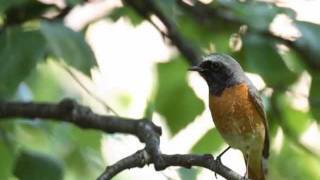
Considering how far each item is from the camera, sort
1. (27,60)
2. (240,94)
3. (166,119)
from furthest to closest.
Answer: (166,119) < (240,94) < (27,60)

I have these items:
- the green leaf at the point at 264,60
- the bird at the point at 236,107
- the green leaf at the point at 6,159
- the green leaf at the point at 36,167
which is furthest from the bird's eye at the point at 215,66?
the green leaf at the point at 6,159

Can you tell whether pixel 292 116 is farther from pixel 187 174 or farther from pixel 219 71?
pixel 187 174

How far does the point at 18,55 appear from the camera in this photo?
340 centimetres

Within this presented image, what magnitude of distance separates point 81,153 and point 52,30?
1049 mm

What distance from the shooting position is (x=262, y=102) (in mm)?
3766

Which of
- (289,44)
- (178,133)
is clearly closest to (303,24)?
(289,44)

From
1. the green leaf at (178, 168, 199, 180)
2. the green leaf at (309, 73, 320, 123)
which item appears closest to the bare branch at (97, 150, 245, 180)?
the green leaf at (178, 168, 199, 180)

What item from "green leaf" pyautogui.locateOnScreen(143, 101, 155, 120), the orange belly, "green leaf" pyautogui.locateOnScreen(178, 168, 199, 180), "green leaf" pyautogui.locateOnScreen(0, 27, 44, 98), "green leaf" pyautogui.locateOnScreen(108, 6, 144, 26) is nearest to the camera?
"green leaf" pyautogui.locateOnScreen(0, 27, 44, 98)

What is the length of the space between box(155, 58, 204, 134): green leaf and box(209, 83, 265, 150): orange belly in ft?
0.73

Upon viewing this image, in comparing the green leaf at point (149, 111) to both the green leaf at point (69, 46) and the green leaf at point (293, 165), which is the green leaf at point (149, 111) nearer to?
the green leaf at point (69, 46)

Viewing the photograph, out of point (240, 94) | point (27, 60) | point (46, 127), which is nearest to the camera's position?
point (27, 60)

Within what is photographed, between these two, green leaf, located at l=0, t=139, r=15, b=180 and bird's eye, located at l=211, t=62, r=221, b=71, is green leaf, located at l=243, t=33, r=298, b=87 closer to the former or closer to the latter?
bird's eye, located at l=211, t=62, r=221, b=71

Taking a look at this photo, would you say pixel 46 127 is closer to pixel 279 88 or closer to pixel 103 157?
pixel 103 157

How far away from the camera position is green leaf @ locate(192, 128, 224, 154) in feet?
12.7
